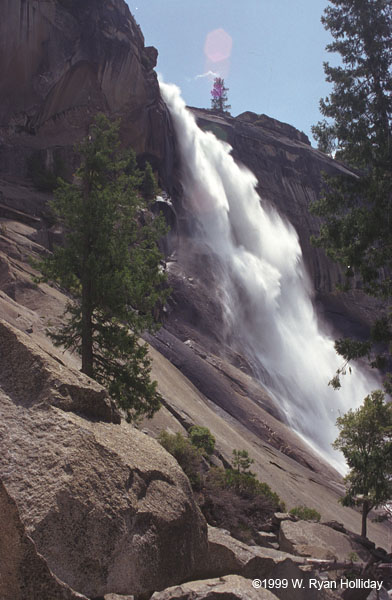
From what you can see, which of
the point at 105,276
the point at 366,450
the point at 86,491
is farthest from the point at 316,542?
the point at 366,450

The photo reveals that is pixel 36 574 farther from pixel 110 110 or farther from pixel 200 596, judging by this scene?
pixel 110 110

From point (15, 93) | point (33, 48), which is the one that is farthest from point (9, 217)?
point (33, 48)

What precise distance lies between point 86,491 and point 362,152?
13.4 m

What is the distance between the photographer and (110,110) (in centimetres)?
4112

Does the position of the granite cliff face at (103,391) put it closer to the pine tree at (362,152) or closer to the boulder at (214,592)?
the boulder at (214,592)

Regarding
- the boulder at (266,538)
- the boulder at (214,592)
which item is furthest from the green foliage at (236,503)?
the boulder at (214,592)

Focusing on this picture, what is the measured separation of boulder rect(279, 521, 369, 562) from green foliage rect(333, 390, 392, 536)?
2585 mm

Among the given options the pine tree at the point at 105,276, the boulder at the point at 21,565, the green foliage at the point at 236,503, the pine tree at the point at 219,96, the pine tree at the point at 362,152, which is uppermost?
the pine tree at the point at 219,96

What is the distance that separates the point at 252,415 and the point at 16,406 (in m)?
24.4

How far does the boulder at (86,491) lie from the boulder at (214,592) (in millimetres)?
Answer: 129

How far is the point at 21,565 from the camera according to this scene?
112 inches

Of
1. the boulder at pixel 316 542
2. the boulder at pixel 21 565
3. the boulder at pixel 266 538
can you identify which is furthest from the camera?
the boulder at pixel 266 538

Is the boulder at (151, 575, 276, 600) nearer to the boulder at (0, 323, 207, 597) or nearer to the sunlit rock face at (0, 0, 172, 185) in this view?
the boulder at (0, 323, 207, 597)

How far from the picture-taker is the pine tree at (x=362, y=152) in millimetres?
13062
